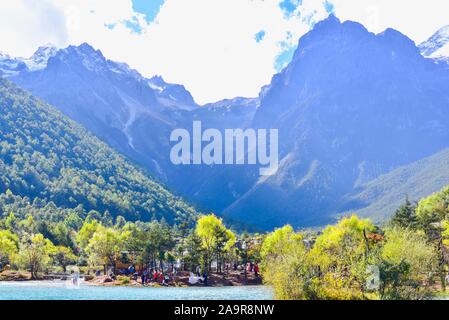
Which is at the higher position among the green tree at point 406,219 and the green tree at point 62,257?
the green tree at point 406,219

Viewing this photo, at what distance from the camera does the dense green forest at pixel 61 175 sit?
495 feet

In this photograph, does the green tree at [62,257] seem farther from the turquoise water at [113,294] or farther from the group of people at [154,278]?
the turquoise water at [113,294]

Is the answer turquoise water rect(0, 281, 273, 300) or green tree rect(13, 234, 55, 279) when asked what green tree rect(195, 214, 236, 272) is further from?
green tree rect(13, 234, 55, 279)

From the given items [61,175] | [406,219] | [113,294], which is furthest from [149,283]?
[61,175]

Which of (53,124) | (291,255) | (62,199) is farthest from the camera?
(53,124)

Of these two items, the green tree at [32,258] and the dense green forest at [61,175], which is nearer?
the green tree at [32,258]

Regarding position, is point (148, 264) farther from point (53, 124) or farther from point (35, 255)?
point (53, 124)

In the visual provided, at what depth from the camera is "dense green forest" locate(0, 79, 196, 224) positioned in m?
151

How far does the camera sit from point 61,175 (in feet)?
545

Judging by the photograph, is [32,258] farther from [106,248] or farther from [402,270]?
[402,270]

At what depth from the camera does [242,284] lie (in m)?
63.7

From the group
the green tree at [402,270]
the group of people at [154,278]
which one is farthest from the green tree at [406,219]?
the group of people at [154,278]
